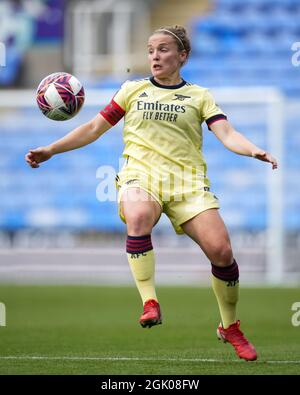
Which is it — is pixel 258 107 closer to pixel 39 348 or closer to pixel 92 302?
pixel 92 302

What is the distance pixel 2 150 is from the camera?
690 inches

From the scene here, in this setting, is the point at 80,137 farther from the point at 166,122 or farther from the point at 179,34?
the point at 179,34

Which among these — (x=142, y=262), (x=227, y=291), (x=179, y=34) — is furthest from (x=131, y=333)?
(x=179, y=34)

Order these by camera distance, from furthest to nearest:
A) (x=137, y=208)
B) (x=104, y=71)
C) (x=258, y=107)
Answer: (x=104, y=71) < (x=258, y=107) < (x=137, y=208)

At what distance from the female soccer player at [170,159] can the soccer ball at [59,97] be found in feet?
0.76

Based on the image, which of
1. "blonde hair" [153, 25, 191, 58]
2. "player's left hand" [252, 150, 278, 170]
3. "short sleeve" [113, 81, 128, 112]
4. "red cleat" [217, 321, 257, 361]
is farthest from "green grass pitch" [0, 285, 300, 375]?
"blonde hair" [153, 25, 191, 58]

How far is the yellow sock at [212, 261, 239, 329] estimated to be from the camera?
7.04 meters

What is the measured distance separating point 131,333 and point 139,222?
277 centimetres

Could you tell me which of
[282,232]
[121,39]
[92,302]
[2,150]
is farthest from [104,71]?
[92,302]

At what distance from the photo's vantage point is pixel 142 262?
680cm

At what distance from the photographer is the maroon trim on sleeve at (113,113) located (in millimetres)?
7164

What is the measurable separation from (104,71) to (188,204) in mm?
13464

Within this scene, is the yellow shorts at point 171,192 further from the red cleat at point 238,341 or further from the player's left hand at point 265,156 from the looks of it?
the red cleat at point 238,341

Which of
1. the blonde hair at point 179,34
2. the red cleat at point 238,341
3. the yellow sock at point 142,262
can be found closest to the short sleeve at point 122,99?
the blonde hair at point 179,34
